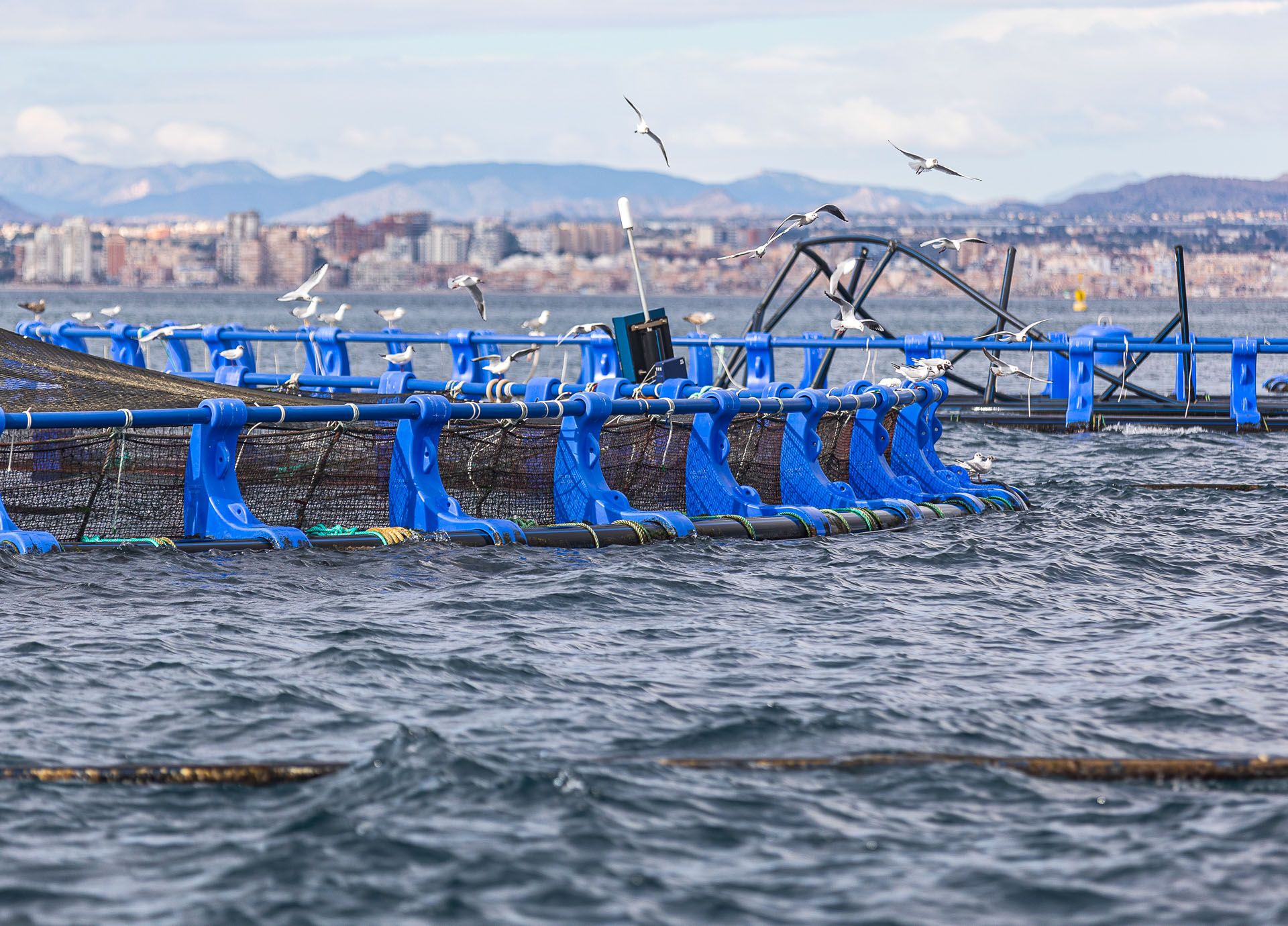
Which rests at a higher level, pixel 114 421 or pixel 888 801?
pixel 114 421

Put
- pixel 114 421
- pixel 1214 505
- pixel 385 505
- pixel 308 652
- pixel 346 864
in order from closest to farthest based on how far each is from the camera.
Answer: pixel 346 864 < pixel 308 652 < pixel 114 421 < pixel 385 505 < pixel 1214 505

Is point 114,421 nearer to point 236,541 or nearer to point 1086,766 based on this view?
point 236,541

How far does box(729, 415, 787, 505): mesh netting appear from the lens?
1727 centimetres

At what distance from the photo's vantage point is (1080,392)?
30047 mm

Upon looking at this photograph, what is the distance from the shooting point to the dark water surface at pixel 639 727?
6.99 meters

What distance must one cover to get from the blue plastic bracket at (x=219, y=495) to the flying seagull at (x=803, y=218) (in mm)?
6495

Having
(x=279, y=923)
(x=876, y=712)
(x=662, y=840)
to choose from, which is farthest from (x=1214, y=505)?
(x=279, y=923)

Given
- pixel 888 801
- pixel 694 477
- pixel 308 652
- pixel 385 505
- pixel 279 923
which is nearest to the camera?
pixel 279 923

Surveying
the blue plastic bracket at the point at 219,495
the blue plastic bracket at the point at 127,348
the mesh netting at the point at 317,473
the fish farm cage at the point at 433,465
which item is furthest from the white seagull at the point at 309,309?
the blue plastic bracket at the point at 219,495

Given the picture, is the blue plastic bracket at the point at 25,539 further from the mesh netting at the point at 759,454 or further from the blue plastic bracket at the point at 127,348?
the blue plastic bracket at the point at 127,348

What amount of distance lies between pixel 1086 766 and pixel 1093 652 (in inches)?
129

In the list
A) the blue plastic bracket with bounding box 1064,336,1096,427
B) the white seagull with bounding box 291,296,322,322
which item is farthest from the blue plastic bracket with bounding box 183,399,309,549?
the blue plastic bracket with bounding box 1064,336,1096,427

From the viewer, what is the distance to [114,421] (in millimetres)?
13141

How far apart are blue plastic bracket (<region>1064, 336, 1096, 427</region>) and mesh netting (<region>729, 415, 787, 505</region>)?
521 inches
